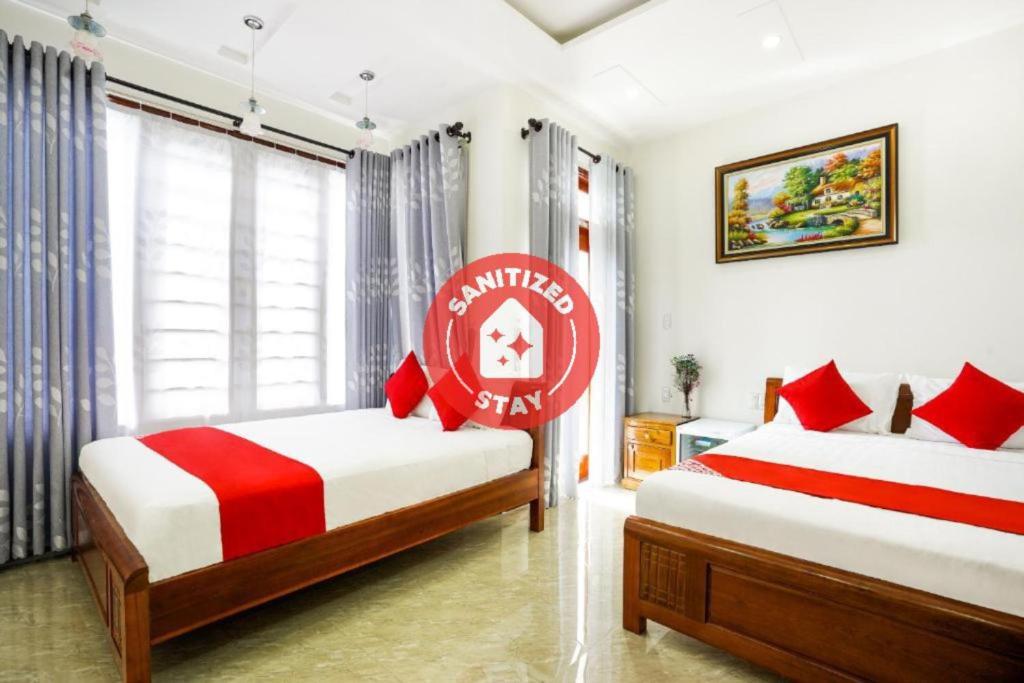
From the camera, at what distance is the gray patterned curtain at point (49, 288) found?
2.34 meters

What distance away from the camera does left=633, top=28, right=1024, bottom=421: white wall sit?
2.76 m

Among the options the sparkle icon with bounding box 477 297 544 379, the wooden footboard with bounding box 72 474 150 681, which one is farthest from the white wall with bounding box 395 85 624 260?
the wooden footboard with bounding box 72 474 150 681

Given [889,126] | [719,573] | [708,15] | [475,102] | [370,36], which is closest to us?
[719,573]

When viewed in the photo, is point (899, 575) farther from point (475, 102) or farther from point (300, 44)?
point (300, 44)

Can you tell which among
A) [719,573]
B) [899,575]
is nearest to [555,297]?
[719,573]

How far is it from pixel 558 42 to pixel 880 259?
2417mm

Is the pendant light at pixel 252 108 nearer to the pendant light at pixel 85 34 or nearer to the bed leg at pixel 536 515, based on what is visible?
the pendant light at pixel 85 34

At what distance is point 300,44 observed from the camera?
9.32ft

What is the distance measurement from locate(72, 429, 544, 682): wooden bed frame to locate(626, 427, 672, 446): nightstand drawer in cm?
156

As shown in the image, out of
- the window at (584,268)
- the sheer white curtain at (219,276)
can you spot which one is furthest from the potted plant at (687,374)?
the sheer white curtain at (219,276)

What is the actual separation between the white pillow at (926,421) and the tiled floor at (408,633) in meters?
1.69

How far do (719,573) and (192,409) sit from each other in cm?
303

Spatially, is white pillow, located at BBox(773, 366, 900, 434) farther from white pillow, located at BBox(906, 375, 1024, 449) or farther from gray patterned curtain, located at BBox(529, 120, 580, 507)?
gray patterned curtain, located at BBox(529, 120, 580, 507)

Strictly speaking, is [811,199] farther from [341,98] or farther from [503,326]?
[341,98]
